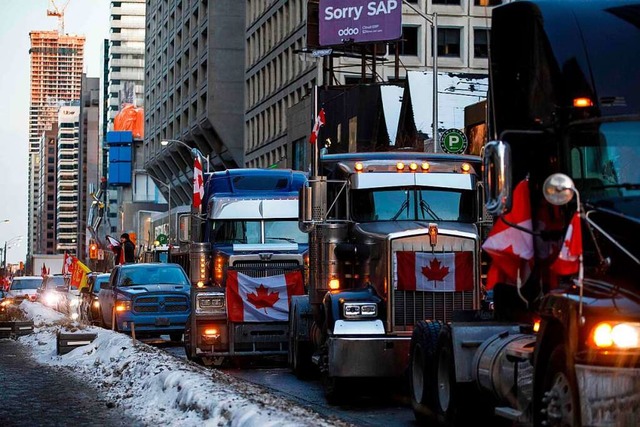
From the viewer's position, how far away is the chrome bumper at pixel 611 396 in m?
8.66

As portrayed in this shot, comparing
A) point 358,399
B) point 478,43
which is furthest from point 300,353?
point 478,43

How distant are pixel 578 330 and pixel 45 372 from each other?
14.8 metres

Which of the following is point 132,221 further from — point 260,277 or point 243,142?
point 260,277

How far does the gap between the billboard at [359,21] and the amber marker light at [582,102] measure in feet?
187

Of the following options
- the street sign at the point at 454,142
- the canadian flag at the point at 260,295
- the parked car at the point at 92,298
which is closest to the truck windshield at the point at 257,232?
the canadian flag at the point at 260,295

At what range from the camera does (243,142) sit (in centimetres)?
10512

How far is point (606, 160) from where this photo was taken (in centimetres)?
972

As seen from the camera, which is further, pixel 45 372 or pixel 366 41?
pixel 366 41

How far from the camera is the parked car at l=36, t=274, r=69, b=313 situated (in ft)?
169

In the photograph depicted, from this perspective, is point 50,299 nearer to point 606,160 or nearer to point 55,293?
point 55,293

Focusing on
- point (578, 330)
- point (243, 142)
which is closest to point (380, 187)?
point (578, 330)

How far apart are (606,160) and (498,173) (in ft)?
2.61

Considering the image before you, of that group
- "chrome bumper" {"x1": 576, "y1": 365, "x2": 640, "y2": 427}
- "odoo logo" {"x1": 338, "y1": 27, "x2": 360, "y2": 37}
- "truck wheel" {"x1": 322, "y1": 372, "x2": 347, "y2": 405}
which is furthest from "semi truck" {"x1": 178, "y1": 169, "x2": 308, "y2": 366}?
"odoo logo" {"x1": 338, "y1": 27, "x2": 360, "y2": 37}

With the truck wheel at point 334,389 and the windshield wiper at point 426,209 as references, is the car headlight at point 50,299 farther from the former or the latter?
the truck wheel at point 334,389
